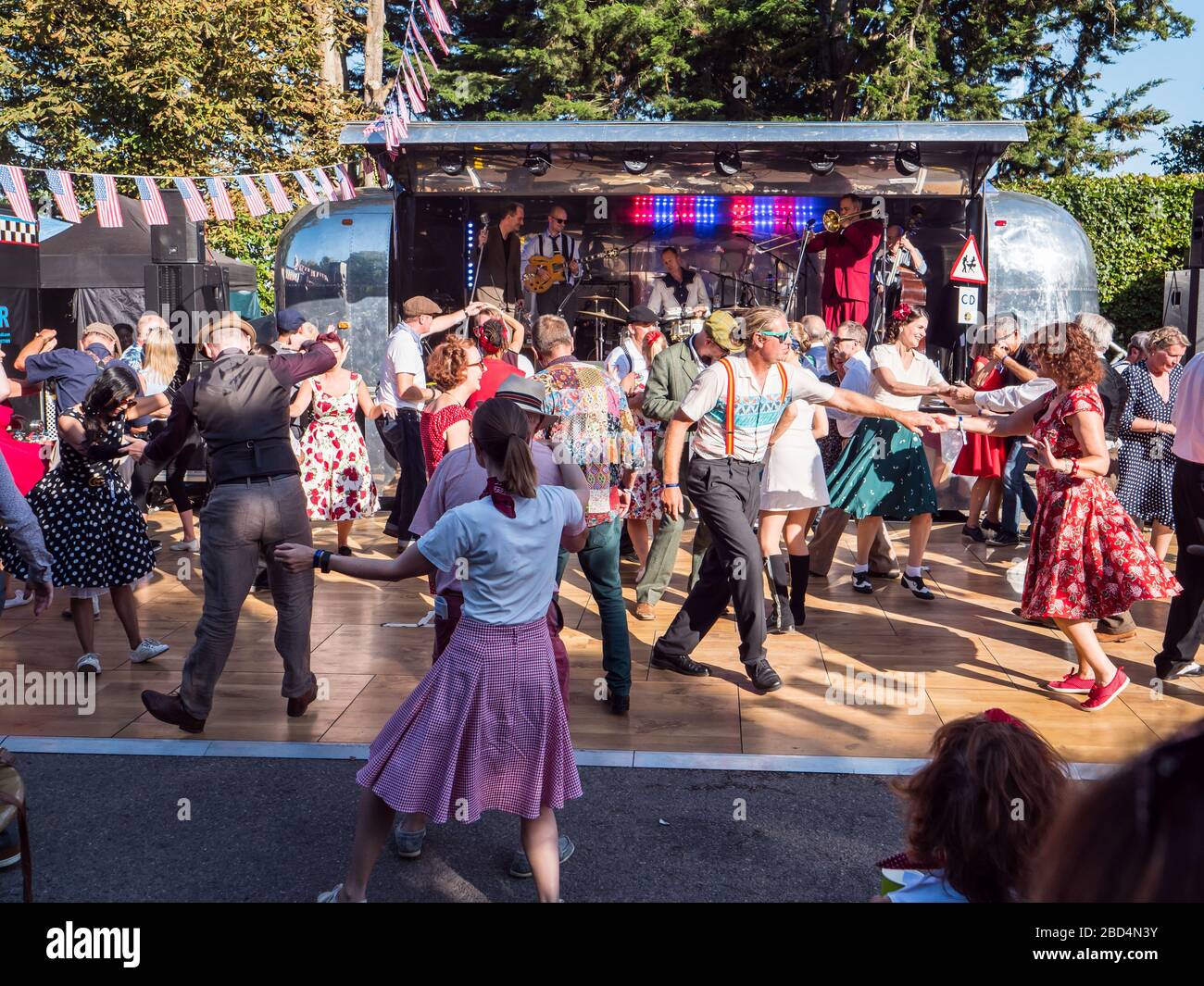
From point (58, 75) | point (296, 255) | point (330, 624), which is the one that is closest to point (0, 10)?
point (58, 75)

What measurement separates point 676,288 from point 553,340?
766 centimetres

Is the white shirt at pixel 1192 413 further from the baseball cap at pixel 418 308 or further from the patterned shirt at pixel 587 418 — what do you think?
the baseball cap at pixel 418 308

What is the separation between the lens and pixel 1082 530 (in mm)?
5391

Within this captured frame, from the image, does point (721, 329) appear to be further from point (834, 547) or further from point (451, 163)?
point (451, 163)

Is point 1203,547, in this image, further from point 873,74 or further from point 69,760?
point 873,74

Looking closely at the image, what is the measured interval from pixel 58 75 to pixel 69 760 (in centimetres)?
1747

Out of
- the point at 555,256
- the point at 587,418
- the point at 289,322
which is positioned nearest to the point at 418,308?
the point at 289,322

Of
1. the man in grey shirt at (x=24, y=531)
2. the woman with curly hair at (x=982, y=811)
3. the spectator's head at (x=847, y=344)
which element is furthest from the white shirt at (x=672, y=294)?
the woman with curly hair at (x=982, y=811)

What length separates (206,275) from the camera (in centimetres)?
1310

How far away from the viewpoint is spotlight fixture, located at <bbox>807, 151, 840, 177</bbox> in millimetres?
10883

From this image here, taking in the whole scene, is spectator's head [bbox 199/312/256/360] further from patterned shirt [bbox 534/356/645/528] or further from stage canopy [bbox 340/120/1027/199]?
stage canopy [bbox 340/120/1027/199]

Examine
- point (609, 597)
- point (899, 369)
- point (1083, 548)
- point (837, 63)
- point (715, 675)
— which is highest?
point (837, 63)

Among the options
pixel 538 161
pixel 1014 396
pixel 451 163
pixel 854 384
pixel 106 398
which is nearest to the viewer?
pixel 106 398

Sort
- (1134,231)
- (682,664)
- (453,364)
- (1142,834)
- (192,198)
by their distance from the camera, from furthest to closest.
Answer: (1134,231) < (192,198) < (453,364) < (682,664) < (1142,834)
